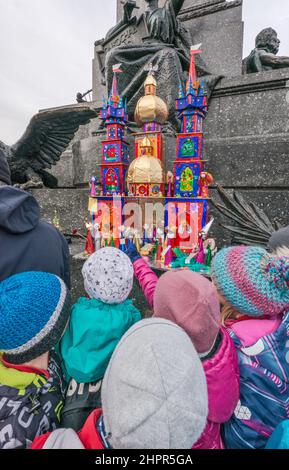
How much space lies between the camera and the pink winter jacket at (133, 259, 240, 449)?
0.96 metres

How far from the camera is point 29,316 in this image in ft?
2.97

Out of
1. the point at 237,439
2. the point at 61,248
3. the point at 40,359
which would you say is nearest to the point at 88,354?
the point at 40,359

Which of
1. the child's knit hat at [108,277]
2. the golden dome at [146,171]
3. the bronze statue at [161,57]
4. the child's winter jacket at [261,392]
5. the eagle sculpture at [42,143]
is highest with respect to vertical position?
the bronze statue at [161,57]

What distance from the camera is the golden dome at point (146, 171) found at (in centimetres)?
329

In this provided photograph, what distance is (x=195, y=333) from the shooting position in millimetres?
920

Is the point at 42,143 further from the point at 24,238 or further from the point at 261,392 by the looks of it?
the point at 261,392

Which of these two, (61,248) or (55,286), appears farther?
(61,248)

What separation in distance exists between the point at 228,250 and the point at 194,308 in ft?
1.47

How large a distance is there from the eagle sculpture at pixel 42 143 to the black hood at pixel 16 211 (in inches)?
152

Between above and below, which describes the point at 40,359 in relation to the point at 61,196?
below

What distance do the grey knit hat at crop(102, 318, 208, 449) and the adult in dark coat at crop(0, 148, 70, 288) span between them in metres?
0.74

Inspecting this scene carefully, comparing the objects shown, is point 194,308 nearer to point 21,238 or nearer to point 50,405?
point 50,405

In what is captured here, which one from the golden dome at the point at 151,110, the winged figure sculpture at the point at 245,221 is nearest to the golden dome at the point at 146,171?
the golden dome at the point at 151,110

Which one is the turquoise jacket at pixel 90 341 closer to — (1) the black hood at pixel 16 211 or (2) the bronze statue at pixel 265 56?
(1) the black hood at pixel 16 211
